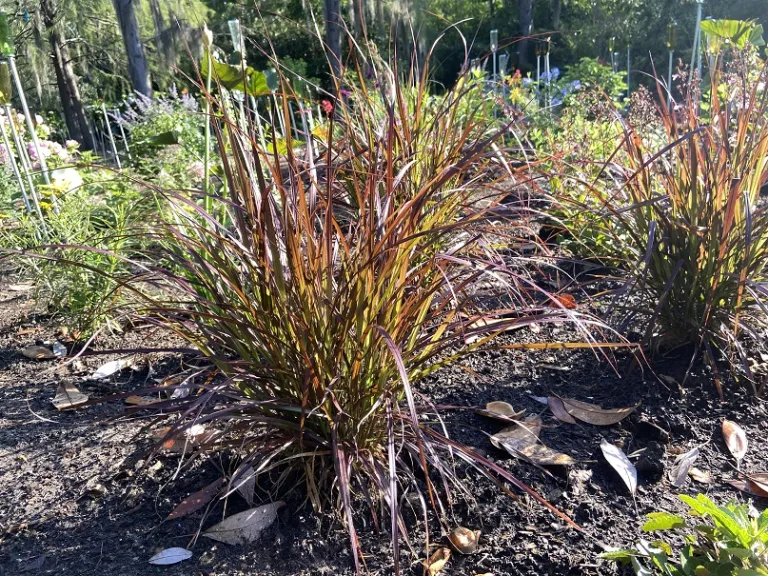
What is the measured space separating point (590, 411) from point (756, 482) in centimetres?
45

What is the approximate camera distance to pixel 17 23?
564 inches

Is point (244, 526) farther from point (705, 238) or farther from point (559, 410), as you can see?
point (705, 238)

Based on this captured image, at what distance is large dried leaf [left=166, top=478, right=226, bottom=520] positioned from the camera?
1.46 m

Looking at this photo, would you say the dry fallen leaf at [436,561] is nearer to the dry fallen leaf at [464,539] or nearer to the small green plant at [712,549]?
the dry fallen leaf at [464,539]

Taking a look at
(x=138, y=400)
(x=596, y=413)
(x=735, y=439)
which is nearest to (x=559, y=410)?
(x=596, y=413)

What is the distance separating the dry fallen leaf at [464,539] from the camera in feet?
4.45

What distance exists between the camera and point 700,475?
161 centimetres

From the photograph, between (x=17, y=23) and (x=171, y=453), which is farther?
(x=17, y=23)

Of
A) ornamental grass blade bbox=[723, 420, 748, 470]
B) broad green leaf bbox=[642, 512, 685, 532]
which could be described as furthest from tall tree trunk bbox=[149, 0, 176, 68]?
broad green leaf bbox=[642, 512, 685, 532]

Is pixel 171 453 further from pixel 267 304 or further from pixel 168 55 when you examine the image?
pixel 168 55

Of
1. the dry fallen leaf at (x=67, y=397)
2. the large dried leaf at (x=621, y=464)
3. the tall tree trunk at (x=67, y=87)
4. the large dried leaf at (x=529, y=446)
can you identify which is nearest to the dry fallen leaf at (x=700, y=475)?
the large dried leaf at (x=621, y=464)

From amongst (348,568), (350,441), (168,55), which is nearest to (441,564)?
(348,568)

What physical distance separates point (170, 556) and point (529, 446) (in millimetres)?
→ 924

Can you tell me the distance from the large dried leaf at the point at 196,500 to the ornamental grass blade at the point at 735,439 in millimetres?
1339
